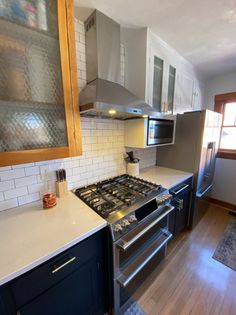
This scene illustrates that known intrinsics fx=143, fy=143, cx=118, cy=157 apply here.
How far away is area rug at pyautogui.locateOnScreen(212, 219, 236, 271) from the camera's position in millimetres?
1661

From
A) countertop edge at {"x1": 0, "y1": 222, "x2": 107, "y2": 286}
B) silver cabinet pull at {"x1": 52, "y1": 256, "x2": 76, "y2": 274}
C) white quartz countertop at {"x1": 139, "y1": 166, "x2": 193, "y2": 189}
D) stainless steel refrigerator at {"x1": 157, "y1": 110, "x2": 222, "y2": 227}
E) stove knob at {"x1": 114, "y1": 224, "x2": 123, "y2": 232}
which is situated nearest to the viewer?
countertop edge at {"x1": 0, "y1": 222, "x2": 107, "y2": 286}

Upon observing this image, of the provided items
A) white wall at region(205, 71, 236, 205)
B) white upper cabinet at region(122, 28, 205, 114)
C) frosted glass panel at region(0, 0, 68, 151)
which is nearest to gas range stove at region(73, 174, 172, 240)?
frosted glass panel at region(0, 0, 68, 151)

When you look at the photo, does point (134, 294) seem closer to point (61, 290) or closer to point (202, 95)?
point (61, 290)

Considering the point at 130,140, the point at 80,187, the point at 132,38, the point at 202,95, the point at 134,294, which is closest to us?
the point at 134,294

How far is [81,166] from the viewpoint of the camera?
1.49m

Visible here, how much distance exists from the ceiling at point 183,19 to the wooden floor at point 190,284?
2506 millimetres

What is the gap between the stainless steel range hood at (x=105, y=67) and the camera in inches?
45.7

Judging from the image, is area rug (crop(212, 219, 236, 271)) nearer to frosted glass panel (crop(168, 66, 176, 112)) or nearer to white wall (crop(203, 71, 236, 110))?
frosted glass panel (crop(168, 66, 176, 112))

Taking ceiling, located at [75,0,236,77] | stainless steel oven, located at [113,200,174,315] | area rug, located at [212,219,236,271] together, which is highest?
ceiling, located at [75,0,236,77]

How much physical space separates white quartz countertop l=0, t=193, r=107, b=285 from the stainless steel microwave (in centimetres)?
93

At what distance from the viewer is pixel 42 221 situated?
961 millimetres

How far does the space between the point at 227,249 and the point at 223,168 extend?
4.77 ft

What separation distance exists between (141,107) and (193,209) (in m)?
1.65

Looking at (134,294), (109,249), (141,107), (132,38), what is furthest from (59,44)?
(134,294)
